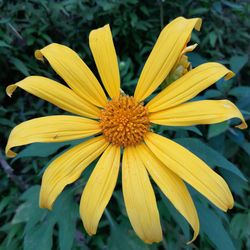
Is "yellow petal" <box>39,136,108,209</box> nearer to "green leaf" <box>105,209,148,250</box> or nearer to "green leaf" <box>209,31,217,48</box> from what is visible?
"green leaf" <box>105,209,148,250</box>

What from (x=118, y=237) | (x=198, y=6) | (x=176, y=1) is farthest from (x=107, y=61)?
(x=198, y=6)

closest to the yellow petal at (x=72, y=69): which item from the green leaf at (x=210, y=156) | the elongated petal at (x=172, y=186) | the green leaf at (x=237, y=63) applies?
the elongated petal at (x=172, y=186)

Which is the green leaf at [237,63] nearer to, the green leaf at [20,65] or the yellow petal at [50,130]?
the yellow petal at [50,130]

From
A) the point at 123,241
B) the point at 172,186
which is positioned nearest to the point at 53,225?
the point at 123,241

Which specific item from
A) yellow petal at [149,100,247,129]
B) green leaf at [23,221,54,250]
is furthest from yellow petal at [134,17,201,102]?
green leaf at [23,221,54,250]

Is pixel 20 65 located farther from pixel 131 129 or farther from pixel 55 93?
pixel 131 129

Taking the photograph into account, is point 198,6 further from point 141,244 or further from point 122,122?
point 141,244
